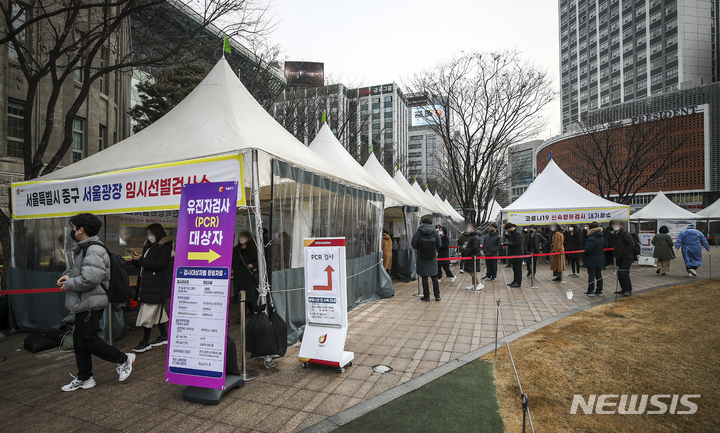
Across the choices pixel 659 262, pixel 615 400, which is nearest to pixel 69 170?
pixel 615 400

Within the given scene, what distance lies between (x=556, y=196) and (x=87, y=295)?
15.1m

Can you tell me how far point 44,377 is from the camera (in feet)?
14.9

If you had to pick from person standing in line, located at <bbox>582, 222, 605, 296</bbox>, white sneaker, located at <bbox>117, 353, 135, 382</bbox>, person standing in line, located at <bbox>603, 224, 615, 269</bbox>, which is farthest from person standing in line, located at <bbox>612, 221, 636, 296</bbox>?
white sneaker, located at <bbox>117, 353, 135, 382</bbox>

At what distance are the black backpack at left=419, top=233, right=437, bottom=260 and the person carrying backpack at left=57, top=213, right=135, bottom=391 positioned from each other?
6.21 metres

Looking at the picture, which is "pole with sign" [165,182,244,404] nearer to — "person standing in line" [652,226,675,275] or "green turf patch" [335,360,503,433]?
"green turf patch" [335,360,503,433]

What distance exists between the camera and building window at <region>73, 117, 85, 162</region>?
15.6 m

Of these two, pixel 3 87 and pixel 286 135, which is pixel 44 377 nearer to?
pixel 286 135

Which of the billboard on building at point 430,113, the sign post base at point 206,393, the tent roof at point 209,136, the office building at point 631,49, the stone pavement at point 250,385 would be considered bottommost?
the stone pavement at point 250,385

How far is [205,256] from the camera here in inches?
149

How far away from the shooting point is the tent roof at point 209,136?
17.1 feet

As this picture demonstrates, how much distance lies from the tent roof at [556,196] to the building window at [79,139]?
58.9ft

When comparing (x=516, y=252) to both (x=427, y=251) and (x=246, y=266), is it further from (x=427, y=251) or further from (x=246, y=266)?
(x=246, y=266)

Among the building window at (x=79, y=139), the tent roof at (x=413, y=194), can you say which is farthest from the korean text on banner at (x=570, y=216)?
the building window at (x=79, y=139)

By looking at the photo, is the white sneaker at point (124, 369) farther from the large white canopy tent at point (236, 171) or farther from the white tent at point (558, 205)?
the white tent at point (558, 205)
